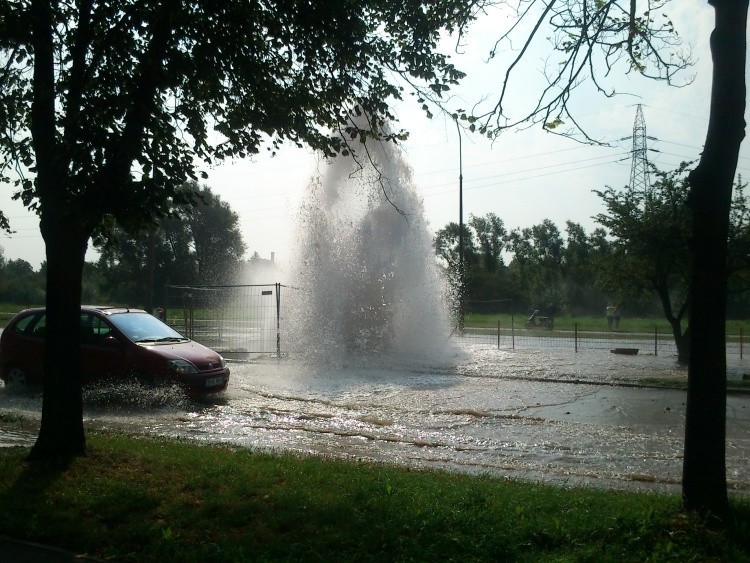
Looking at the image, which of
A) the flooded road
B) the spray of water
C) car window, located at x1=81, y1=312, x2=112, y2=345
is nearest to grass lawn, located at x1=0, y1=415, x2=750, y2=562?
the flooded road

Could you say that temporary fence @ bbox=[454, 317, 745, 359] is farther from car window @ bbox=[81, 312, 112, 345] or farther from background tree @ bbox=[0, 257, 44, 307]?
background tree @ bbox=[0, 257, 44, 307]

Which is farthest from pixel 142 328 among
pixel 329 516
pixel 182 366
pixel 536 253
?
pixel 536 253

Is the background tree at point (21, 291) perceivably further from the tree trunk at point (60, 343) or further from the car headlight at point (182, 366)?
the tree trunk at point (60, 343)

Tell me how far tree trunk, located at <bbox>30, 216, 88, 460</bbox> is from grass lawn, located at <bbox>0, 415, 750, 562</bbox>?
347 millimetres

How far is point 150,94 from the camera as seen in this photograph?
24.5 ft

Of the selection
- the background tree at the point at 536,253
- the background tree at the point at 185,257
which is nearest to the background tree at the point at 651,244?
the background tree at the point at 185,257

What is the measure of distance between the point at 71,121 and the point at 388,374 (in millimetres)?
13674

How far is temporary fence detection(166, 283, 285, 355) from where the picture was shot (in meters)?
24.7

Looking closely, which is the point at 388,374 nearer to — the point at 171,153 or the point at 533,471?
the point at 533,471

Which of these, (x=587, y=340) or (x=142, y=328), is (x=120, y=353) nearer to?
(x=142, y=328)

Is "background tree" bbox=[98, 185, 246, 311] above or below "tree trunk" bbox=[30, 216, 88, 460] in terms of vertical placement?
above

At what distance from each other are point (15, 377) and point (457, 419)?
8.67 m

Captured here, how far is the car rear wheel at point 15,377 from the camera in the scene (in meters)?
14.2

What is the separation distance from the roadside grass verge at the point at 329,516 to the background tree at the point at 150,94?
4.37 feet
